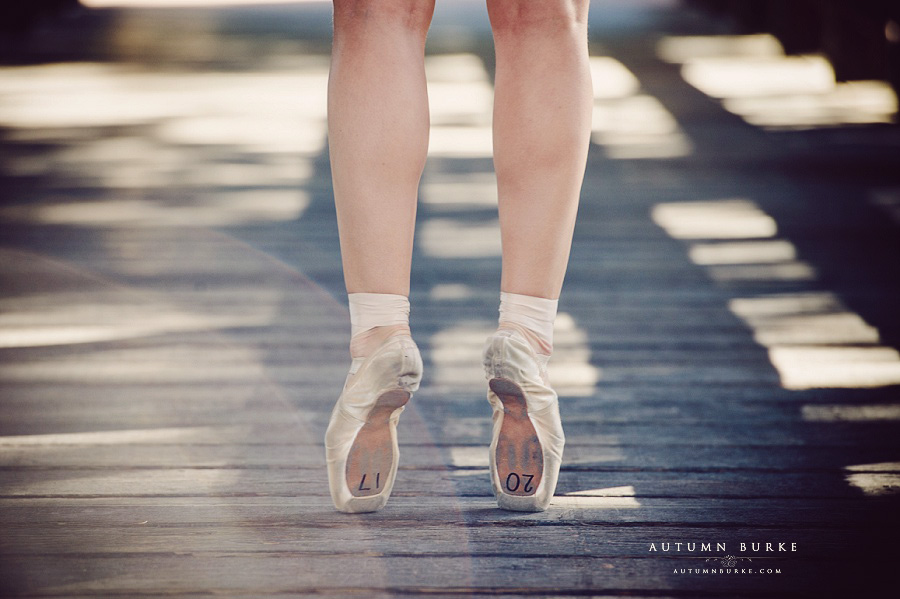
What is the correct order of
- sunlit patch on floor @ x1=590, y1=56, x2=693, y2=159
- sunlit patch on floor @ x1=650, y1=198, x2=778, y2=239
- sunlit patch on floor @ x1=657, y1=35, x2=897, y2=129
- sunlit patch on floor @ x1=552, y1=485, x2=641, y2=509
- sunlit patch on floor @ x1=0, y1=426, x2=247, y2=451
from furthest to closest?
sunlit patch on floor @ x1=657, y1=35, x2=897, y2=129
sunlit patch on floor @ x1=590, y1=56, x2=693, y2=159
sunlit patch on floor @ x1=650, y1=198, x2=778, y2=239
sunlit patch on floor @ x1=0, y1=426, x2=247, y2=451
sunlit patch on floor @ x1=552, y1=485, x2=641, y2=509

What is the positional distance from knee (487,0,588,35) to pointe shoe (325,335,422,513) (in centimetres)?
38

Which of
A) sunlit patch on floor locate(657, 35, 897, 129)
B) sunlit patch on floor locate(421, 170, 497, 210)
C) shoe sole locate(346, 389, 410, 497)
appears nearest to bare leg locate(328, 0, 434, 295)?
shoe sole locate(346, 389, 410, 497)

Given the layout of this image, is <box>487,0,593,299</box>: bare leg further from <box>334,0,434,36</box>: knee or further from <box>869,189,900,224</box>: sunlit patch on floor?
<box>869,189,900,224</box>: sunlit patch on floor

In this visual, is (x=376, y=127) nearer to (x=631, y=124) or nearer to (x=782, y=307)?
(x=782, y=307)

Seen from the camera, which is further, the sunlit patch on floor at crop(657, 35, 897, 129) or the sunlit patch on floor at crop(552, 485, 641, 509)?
the sunlit patch on floor at crop(657, 35, 897, 129)

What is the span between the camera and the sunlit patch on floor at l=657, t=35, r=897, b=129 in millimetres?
4594

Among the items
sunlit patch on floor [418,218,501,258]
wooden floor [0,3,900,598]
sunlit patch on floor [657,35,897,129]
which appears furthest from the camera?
sunlit patch on floor [657,35,897,129]

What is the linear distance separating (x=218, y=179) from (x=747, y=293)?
1.99m

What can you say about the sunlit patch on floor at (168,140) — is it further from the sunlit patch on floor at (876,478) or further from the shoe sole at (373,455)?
the sunlit patch on floor at (876,478)

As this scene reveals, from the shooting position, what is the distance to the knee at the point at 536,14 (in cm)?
104

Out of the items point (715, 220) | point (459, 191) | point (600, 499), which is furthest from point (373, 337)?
point (459, 191)

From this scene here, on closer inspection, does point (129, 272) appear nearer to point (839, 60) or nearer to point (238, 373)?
point (238, 373)

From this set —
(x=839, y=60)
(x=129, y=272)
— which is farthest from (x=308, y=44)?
(x=129, y=272)

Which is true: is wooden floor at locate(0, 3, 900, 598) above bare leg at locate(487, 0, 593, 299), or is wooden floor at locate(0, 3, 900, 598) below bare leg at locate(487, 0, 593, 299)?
below
